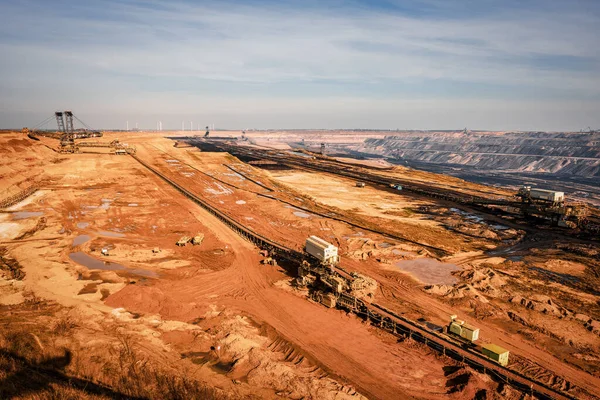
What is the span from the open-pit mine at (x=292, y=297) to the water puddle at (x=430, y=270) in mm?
288

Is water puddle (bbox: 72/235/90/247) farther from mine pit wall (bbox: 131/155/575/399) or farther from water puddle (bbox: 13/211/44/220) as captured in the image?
mine pit wall (bbox: 131/155/575/399)

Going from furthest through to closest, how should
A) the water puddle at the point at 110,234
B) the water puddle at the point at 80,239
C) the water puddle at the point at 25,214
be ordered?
the water puddle at the point at 25,214
the water puddle at the point at 110,234
the water puddle at the point at 80,239

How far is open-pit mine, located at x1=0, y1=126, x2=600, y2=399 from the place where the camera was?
21.5m

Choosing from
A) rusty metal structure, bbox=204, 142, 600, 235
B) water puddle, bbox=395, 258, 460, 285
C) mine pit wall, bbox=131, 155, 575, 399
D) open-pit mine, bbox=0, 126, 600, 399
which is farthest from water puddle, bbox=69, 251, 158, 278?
rusty metal structure, bbox=204, 142, 600, 235

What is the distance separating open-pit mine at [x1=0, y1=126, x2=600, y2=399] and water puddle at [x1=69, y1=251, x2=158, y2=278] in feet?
0.71

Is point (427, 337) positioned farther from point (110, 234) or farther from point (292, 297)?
point (110, 234)

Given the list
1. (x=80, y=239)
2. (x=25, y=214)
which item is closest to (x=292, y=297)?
(x=80, y=239)

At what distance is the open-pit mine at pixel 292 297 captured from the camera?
70.4ft

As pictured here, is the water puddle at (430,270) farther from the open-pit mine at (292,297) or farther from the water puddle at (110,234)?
the water puddle at (110,234)

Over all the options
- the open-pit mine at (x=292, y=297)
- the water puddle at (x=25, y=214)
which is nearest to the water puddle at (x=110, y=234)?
the open-pit mine at (x=292, y=297)

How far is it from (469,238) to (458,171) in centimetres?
12998

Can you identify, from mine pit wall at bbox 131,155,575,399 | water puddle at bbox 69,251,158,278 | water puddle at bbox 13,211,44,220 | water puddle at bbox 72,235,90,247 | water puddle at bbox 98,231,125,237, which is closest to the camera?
mine pit wall at bbox 131,155,575,399

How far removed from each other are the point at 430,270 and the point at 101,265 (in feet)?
119

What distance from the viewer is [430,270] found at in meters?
39.9
